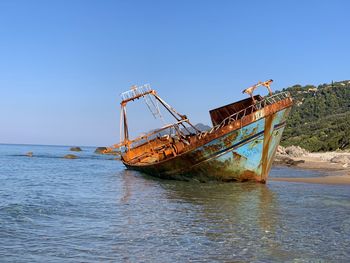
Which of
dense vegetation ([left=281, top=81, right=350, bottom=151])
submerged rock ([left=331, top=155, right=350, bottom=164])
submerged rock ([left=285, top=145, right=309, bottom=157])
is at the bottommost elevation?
submerged rock ([left=331, top=155, right=350, bottom=164])

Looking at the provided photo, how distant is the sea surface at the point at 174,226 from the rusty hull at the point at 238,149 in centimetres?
271

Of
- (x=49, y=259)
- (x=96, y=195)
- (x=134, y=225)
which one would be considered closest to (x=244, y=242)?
(x=134, y=225)

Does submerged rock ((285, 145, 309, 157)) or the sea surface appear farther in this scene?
submerged rock ((285, 145, 309, 157))

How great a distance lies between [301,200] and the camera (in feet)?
48.3

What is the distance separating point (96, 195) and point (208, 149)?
5.76 meters

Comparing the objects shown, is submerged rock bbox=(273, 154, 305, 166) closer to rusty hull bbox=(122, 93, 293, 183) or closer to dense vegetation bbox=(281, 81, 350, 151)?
dense vegetation bbox=(281, 81, 350, 151)

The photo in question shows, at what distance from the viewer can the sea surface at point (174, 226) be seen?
24.1 ft

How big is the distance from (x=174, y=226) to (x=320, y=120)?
222 ft

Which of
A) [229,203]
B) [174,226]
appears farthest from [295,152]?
[174,226]

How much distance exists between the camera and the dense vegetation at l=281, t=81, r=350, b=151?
47.6m

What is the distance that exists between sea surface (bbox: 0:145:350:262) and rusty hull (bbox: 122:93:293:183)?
8.88 feet

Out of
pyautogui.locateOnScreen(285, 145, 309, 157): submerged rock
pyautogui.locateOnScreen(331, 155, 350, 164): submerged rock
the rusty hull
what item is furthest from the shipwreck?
pyautogui.locateOnScreen(285, 145, 309, 157): submerged rock

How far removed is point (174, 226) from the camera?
385 inches

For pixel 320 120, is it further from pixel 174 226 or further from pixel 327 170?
pixel 174 226
